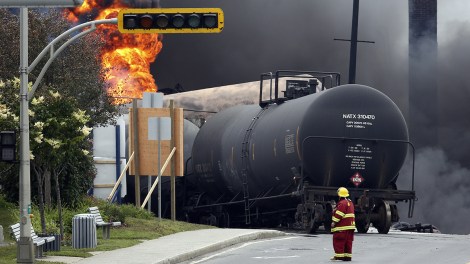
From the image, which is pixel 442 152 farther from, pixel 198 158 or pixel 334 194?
pixel 334 194

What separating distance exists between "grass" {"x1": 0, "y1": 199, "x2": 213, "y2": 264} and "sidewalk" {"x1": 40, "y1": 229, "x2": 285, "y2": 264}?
0.40 m

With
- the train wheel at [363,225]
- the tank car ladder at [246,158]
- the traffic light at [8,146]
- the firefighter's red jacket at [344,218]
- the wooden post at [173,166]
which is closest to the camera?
the traffic light at [8,146]

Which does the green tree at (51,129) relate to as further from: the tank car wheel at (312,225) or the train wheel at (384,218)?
the train wheel at (384,218)

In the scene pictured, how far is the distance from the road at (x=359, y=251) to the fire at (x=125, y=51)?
103ft

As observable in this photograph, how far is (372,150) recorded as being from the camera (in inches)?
1314

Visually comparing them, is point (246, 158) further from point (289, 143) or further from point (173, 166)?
point (289, 143)

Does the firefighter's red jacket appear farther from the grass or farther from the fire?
the fire

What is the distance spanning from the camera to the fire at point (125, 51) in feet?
202

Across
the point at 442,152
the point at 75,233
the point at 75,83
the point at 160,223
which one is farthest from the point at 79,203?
the point at 442,152

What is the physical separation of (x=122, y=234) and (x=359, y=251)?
7578mm

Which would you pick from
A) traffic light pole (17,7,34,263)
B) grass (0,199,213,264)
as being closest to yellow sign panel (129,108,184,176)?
grass (0,199,213,264)

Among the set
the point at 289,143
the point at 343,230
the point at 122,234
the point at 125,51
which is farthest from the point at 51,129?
the point at 125,51

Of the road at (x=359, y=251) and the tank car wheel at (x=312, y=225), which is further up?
the road at (x=359, y=251)

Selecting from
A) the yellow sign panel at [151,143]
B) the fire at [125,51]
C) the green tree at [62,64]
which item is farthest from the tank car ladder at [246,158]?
the fire at [125,51]
